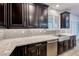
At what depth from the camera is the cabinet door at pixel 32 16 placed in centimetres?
309

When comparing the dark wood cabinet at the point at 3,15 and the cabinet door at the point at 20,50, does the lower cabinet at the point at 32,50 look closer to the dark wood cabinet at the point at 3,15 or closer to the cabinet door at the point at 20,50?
the cabinet door at the point at 20,50

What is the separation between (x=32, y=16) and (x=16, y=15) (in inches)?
23.6

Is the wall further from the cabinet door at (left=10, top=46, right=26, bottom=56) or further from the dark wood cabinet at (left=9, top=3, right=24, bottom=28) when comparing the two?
the cabinet door at (left=10, top=46, right=26, bottom=56)

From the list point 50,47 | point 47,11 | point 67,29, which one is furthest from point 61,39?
point 47,11

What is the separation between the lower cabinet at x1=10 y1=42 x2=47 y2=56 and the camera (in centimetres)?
214

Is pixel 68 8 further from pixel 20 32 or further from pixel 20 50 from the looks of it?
pixel 20 50

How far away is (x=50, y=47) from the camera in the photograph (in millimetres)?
3221

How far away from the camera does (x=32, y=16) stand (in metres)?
3.20

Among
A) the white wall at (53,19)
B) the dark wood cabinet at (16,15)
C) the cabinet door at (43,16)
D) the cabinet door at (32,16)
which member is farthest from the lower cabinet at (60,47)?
the dark wood cabinet at (16,15)

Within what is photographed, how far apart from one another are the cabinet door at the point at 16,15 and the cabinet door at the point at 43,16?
0.80m

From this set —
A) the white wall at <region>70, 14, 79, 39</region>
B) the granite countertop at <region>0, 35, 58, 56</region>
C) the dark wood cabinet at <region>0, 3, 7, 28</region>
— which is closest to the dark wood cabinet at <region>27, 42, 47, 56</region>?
the granite countertop at <region>0, 35, 58, 56</region>

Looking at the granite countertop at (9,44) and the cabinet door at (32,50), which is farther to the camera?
the cabinet door at (32,50)

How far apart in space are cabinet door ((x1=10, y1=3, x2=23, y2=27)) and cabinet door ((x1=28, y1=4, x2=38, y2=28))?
32cm

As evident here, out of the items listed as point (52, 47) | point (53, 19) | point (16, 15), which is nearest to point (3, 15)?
point (16, 15)
